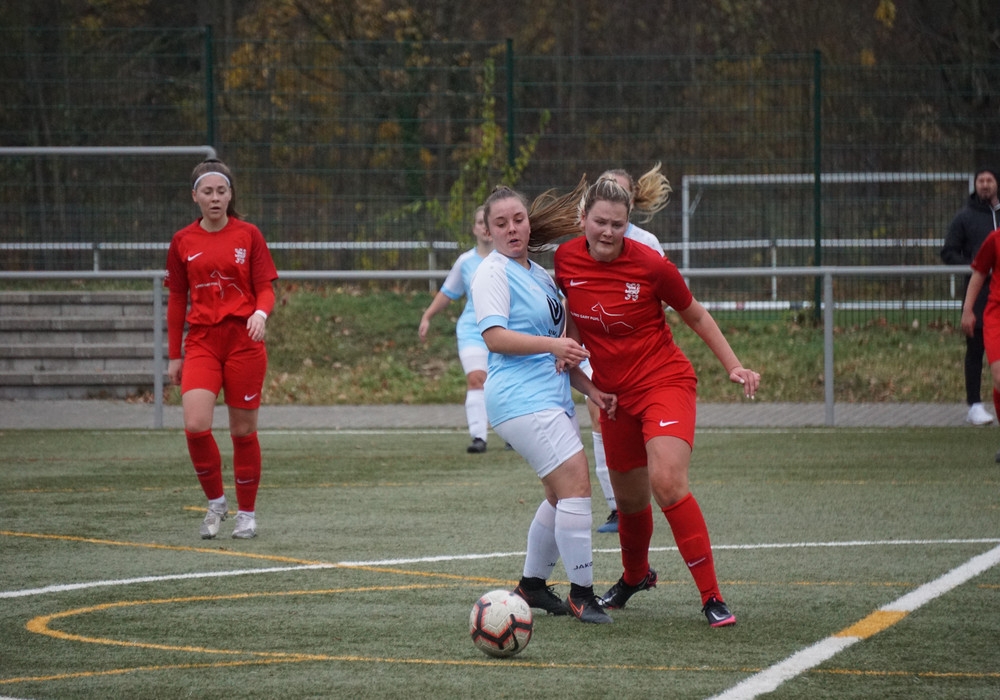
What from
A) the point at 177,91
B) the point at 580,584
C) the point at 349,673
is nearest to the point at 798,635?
the point at 580,584

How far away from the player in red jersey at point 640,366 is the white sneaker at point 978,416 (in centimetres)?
772

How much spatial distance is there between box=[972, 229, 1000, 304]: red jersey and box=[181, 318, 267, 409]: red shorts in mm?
4837

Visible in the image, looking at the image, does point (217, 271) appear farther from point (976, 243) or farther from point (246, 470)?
point (976, 243)

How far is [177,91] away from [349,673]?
43.2 ft

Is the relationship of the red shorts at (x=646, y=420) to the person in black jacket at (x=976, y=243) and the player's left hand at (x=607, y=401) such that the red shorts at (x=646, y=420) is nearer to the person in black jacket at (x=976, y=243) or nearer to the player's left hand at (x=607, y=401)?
the player's left hand at (x=607, y=401)

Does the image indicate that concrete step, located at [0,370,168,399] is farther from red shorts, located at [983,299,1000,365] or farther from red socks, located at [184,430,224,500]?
red shorts, located at [983,299,1000,365]

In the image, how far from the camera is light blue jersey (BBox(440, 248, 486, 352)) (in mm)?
11750

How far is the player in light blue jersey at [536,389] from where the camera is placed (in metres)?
5.78

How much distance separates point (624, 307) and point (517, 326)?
1.47ft

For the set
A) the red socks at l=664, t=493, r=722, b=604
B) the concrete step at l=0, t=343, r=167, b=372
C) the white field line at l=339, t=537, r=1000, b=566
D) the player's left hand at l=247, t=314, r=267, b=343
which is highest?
the player's left hand at l=247, t=314, r=267, b=343

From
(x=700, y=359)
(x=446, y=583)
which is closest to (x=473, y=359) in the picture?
(x=446, y=583)

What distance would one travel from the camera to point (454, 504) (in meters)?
9.33

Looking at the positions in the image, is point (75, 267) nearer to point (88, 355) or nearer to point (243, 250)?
point (88, 355)

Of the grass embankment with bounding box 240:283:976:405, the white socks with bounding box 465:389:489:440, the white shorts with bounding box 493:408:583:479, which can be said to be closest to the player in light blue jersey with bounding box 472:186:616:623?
the white shorts with bounding box 493:408:583:479
